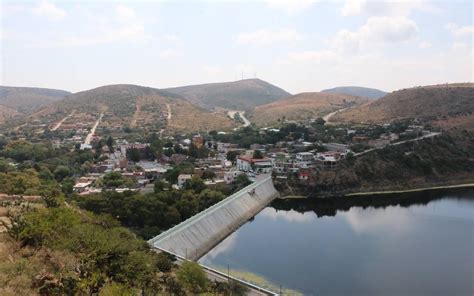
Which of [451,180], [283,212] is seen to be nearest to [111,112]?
[283,212]

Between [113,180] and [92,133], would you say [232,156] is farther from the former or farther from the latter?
[92,133]

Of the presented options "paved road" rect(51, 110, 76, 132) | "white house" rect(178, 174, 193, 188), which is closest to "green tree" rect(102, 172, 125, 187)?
"white house" rect(178, 174, 193, 188)

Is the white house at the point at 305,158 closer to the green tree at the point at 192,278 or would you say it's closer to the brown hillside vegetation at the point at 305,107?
the green tree at the point at 192,278

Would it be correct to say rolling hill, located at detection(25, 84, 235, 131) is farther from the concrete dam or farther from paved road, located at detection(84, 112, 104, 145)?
the concrete dam

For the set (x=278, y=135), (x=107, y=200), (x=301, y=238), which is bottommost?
(x=301, y=238)

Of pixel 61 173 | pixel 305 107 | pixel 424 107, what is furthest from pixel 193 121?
pixel 61 173

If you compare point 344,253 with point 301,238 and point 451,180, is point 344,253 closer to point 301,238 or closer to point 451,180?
point 301,238
